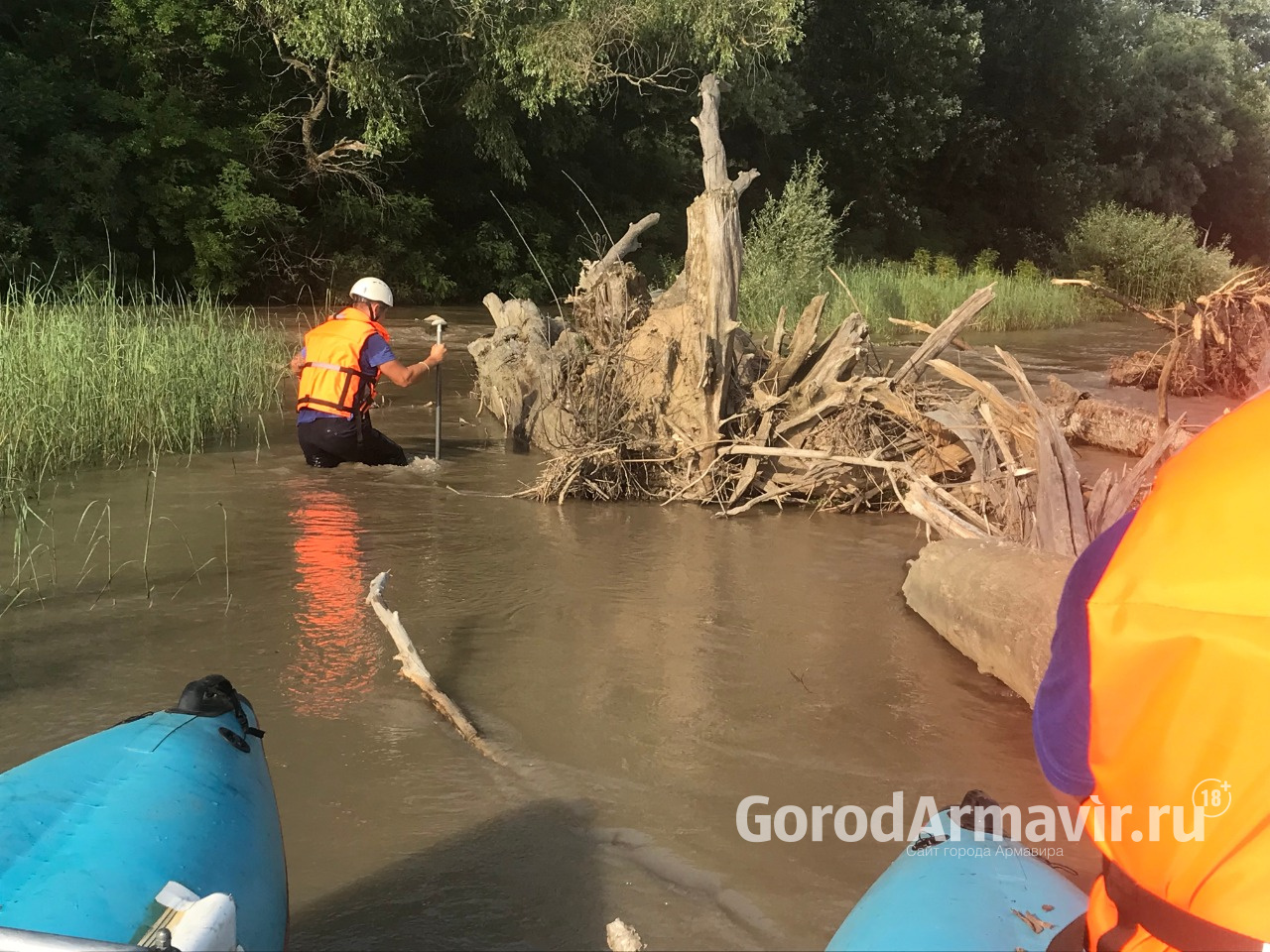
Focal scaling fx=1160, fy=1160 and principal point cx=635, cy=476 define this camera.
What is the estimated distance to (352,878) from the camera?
11.2ft

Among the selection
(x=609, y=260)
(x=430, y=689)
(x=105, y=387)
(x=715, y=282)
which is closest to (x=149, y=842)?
(x=430, y=689)

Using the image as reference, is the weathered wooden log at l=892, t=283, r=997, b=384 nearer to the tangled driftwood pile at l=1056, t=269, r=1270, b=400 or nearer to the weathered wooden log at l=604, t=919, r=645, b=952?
the tangled driftwood pile at l=1056, t=269, r=1270, b=400

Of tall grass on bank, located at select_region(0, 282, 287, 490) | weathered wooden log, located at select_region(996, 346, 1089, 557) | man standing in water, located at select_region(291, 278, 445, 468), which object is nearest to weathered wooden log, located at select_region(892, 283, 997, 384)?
weathered wooden log, located at select_region(996, 346, 1089, 557)

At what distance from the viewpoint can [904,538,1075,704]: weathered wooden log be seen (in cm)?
476

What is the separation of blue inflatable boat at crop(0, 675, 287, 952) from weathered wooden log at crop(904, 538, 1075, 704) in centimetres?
298

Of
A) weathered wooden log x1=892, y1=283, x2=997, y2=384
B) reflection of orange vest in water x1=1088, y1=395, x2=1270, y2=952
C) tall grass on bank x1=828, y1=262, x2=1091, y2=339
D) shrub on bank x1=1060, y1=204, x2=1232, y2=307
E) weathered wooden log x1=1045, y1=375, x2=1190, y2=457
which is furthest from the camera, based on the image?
shrub on bank x1=1060, y1=204, x2=1232, y2=307

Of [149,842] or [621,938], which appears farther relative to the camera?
[621,938]

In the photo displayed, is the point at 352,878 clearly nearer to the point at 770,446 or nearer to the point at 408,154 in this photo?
the point at 770,446

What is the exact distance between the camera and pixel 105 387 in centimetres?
839

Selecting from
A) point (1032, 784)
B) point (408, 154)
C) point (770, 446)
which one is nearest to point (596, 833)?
point (1032, 784)

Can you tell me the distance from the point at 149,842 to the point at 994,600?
11.9ft

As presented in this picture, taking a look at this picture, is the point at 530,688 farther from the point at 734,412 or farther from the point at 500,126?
the point at 500,126

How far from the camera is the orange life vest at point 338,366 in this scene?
8477 millimetres

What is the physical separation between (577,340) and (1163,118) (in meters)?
35.4
